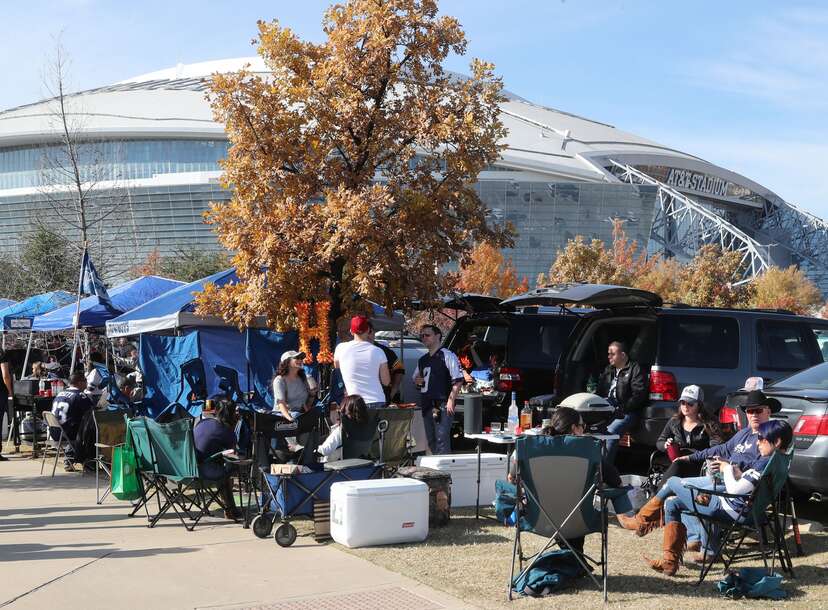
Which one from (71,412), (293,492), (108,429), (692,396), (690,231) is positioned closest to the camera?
(293,492)

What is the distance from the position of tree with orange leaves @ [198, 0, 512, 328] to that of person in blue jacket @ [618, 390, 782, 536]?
5.45 meters

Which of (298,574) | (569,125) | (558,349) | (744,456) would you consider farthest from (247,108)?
(569,125)

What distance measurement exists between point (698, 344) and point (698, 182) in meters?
88.5

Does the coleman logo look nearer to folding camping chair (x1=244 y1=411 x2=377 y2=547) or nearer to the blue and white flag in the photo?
the blue and white flag

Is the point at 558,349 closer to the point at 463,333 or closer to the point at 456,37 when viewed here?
the point at 463,333

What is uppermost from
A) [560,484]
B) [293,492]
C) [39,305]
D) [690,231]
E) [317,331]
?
[690,231]

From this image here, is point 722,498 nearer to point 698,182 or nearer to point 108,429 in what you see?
point 108,429

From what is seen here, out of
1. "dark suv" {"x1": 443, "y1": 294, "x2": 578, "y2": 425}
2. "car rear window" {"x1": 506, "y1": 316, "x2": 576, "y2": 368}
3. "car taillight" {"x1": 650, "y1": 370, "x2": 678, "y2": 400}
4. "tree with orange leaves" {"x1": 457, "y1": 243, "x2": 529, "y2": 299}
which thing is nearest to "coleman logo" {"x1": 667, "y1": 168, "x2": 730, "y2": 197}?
"tree with orange leaves" {"x1": 457, "y1": 243, "x2": 529, "y2": 299}

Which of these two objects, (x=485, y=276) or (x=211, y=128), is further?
(x=211, y=128)

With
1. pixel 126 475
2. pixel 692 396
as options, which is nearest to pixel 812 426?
pixel 692 396

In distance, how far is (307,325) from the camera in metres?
12.4

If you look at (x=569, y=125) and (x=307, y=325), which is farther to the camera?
(x=569, y=125)

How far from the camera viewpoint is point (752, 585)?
588 cm

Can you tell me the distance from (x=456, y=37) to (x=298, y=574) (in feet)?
28.2
